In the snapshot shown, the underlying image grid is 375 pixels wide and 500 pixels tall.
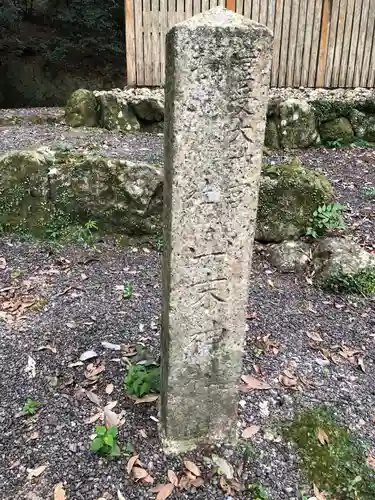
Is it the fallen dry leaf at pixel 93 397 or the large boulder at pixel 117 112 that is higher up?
the large boulder at pixel 117 112

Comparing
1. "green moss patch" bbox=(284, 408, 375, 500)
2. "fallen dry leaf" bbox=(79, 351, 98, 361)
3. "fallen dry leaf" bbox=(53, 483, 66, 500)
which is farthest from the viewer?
"fallen dry leaf" bbox=(79, 351, 98, 361)

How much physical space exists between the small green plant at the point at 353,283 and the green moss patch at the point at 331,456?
1603 mm

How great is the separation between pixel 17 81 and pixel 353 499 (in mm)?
13474

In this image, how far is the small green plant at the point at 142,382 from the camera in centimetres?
284

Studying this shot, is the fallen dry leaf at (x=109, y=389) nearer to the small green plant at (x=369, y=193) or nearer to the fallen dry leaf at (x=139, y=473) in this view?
the fallen dry leaf at (x=139, y=473)

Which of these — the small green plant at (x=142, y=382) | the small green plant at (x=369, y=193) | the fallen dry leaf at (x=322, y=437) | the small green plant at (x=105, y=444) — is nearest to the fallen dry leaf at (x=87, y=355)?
the small green plant at (x=142, y=382)

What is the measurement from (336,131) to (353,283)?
13.5 ft

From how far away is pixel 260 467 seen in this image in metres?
2.56

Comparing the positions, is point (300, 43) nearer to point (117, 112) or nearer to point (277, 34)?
point (277, 34)

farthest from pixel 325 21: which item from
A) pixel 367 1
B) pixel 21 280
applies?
pixel 21 280

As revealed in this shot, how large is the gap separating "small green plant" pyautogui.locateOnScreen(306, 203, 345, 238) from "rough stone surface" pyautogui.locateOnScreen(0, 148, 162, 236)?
1610 millimetres

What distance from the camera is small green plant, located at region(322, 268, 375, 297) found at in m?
4.32

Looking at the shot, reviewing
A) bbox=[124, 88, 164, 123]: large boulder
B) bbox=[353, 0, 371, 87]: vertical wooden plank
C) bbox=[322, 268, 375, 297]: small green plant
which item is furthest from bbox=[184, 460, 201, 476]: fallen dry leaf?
bbox=[353, 0, 371, 87]: vertical wooden plank

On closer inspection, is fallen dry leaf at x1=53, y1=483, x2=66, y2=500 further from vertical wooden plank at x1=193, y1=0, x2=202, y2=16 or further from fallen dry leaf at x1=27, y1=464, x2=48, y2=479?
vertical wooden plank at x1=193, y1=0, x2=202, y2=16
